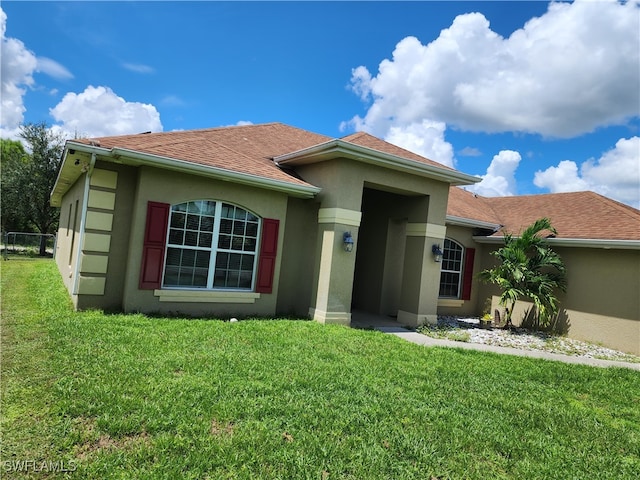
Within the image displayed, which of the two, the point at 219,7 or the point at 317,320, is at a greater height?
the point at 219,7

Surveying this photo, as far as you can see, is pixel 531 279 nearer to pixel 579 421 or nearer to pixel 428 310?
pixel 428 310

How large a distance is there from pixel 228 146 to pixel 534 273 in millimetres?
8993

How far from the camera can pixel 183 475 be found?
2959 mm

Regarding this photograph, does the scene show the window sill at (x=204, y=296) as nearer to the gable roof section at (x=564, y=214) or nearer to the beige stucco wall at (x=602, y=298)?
the gable roof section at (x=564, y=214)

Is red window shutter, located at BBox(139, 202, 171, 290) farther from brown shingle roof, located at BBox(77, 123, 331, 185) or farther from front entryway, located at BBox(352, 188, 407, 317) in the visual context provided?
front entryway, located at BBox(352, 188, 407, 317)

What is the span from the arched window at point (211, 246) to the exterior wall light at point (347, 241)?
1.99 m

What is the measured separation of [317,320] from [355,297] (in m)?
3.72

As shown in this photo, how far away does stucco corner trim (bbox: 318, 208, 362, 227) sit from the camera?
30.1ft

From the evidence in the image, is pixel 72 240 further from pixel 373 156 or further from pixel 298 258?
pixel 373 156

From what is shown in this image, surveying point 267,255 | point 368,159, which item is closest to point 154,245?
point 267,255

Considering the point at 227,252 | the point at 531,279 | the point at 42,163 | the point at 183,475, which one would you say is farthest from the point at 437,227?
the point at 42,163

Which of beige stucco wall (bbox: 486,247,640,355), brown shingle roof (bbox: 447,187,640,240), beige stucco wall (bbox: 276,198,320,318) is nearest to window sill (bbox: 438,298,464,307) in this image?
brown shingle roof (bbox: 447,187,640,240)

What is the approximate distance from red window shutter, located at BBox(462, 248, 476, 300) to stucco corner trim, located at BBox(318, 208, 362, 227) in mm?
5477

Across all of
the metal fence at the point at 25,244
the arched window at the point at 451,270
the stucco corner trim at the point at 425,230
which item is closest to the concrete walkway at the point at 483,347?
the stucco corner trim at the point at 425,230
